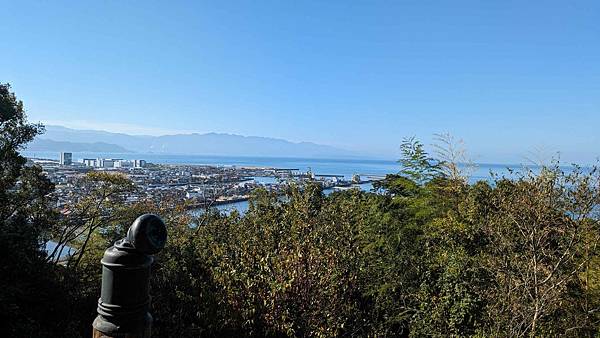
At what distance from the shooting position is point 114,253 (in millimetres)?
1017

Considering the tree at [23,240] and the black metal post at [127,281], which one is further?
the tree at [23,240]

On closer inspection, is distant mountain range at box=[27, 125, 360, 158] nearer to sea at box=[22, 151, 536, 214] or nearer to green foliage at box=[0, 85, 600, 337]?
sea at box=[22, 151, 536, 214]

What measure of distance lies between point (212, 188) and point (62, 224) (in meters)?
6.35

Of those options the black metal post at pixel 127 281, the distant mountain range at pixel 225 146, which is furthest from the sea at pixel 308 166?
the distant mountain range at pixel 225 146

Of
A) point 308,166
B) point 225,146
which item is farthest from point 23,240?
point 225,146

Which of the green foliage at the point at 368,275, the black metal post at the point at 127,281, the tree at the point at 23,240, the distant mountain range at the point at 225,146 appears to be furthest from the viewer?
the distant mountain range at the point at 225,146

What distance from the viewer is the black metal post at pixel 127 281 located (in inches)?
39.4

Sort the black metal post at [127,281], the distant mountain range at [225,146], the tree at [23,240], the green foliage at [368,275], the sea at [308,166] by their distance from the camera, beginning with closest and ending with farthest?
the black metal post at [127,281] < the green foliage at [368,275] < the tree at [23,240] < the sea at [308,166] < the distant mountain range at [225,146]

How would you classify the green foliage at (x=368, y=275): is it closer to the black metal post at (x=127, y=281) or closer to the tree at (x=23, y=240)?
the tree at (x=23, y=240)

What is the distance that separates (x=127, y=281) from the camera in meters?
1.01

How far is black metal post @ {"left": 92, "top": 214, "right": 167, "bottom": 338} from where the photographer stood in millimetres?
1000

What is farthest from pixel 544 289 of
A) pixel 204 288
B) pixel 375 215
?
pixel 204 288

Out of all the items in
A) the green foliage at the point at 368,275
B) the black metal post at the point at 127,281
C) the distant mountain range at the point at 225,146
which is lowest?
the green foliage at the point at 368,275

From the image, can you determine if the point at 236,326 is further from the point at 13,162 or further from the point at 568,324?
the point at 13,162
